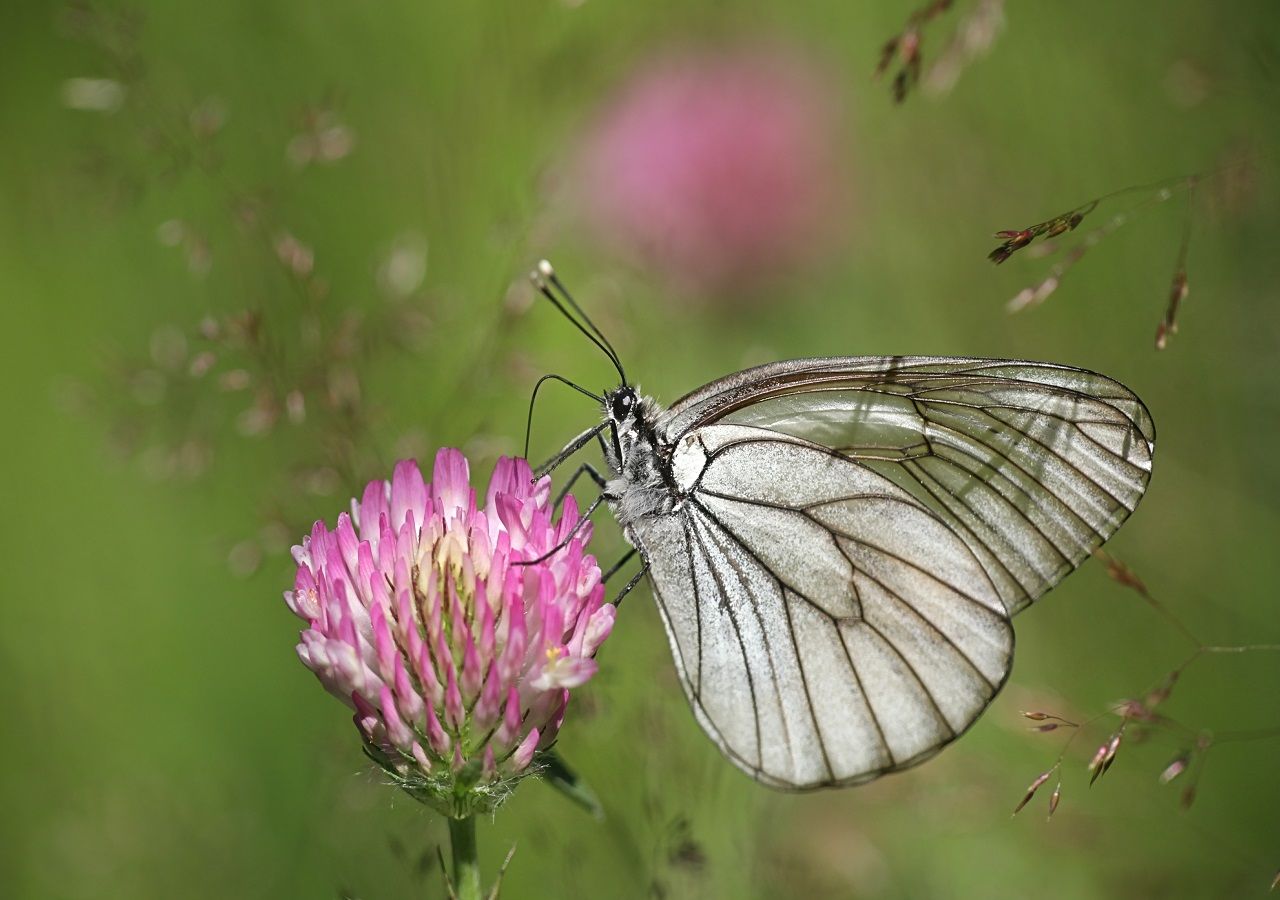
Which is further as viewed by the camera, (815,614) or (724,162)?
(724,162)

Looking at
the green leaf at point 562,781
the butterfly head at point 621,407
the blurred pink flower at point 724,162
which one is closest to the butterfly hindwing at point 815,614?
the butterfly head at point 621,407

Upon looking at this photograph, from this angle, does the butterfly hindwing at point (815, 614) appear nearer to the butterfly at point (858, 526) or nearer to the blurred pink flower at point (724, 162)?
the butterfly at point (858, 526)

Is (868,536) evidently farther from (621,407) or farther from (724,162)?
(724,162)

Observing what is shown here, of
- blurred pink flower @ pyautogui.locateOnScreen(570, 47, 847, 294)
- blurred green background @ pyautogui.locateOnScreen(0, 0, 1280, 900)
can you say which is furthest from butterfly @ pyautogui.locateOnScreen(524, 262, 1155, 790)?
blurred pink flower @ pyautogui.locateOnScreen(570, 47, 847, 294)

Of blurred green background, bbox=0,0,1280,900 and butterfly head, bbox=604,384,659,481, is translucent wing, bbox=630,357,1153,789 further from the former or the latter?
blurred green background, bbox=0,0,1280,900

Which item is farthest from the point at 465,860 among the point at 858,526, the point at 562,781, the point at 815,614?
the point at 858,526

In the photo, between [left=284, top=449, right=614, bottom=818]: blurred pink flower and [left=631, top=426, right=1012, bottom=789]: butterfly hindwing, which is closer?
[left=284, top=449, right=614, bottom=818]: blurred pink flower
